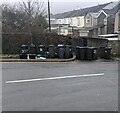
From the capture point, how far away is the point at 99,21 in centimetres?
7312

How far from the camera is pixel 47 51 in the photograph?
22.4 m

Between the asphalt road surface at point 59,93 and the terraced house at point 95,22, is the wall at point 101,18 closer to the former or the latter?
the terraced house at point 95,22

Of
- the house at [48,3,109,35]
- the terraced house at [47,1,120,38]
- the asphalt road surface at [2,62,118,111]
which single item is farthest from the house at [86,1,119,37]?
the asphalt road surface at [2,62,118,111]

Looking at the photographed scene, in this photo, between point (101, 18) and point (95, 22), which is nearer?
point (101, 18)

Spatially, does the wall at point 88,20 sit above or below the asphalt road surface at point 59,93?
above

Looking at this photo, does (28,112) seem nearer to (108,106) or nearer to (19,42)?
(108,106)

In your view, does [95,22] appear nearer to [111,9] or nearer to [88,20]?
[88,20]

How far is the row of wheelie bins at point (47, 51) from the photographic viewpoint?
22003mm

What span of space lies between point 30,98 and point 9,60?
11659 millimetres

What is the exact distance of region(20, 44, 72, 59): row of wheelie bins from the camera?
2200 centimetres

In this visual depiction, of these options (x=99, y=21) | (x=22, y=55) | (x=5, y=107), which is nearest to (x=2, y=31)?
(x=22, y=55)

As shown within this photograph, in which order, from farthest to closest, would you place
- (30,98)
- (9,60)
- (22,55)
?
1. (22,55)
2. (9,60)
3. (30,98)

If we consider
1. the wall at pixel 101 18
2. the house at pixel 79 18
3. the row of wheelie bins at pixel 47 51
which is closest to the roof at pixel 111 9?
the wall at pixel 101 18

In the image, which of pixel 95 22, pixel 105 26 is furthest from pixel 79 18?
pixel 105 26
